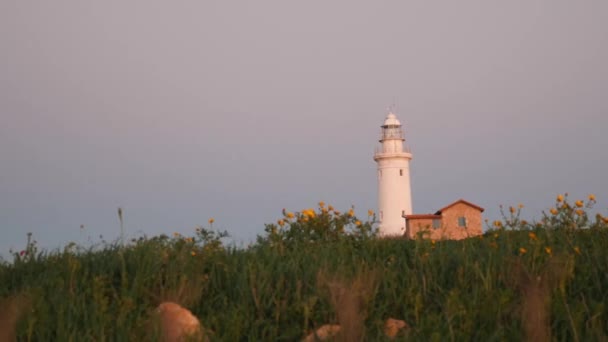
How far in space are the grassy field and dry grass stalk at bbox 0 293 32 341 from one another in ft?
0.04

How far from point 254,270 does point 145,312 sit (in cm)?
110

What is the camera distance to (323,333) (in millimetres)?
5270

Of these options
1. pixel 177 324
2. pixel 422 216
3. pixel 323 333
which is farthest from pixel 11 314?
pixel 422 216

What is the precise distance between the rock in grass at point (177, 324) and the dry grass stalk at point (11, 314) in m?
1.06

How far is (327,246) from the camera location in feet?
26.1

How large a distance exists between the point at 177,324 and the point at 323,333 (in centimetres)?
118

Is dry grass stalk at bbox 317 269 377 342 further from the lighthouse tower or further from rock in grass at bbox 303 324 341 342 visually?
the lighthouse tower

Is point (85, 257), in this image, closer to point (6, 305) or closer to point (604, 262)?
point (6, 305)

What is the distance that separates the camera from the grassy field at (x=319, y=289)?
524 cm

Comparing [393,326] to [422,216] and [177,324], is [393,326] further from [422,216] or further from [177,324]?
[422,216]

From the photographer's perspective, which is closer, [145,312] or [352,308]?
[352,308]

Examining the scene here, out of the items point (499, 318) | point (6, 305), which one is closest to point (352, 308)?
point (499, 318)

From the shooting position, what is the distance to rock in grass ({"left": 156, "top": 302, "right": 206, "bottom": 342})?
4.96 metres

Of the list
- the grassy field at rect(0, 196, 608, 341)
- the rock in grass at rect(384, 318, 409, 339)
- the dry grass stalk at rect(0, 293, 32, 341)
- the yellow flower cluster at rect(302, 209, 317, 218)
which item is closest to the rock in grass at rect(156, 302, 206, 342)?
the grassy field at rect(0, 196, 608, 341)
